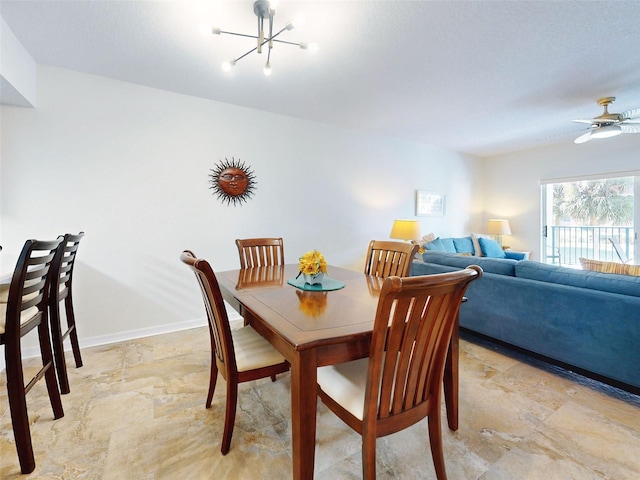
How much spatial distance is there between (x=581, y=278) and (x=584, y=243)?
382cm

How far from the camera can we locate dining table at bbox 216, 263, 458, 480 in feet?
3.38

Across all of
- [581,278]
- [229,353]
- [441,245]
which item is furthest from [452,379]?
[441,245]

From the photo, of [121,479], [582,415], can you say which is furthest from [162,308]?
[582,415]

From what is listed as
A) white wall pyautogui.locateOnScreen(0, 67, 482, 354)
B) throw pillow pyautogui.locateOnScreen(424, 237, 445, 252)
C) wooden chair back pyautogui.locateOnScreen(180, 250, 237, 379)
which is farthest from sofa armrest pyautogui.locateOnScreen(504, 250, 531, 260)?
wooden chair back pyautogui.locateOnScreen(180, 250, 237, 379)

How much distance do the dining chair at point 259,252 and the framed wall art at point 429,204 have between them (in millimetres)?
3036

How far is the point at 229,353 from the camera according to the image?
136 cm

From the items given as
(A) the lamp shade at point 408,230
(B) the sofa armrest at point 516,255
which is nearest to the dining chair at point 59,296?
(A) the lamp shade at point 408,230

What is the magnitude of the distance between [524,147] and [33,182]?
6.57 m

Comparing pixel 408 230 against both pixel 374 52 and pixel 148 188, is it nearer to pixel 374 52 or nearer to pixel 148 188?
pixel 374 52

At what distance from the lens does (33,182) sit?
247 centimetres

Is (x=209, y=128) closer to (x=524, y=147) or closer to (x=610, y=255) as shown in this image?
(x=524, y=147)

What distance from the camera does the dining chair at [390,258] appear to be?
203 cm

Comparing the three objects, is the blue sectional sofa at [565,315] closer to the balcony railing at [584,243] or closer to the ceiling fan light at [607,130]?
the ceiling fan light at [607,130]

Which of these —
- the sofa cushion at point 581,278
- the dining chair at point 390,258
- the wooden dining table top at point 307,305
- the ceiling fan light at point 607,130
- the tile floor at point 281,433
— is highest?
the ceiling fan light at point 607,130
